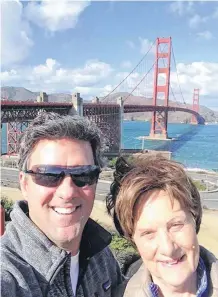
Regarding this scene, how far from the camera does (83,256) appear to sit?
199cm

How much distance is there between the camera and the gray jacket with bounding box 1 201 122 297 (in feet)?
4.92

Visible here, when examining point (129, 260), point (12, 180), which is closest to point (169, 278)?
point (129, 260)

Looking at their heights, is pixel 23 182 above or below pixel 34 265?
above

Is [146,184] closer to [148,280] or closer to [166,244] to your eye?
[166,244]

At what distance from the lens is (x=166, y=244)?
1.78 meters

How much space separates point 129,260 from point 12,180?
21.1 m

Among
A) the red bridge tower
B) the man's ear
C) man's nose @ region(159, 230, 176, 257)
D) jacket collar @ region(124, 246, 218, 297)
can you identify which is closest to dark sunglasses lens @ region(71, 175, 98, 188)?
the man's ear

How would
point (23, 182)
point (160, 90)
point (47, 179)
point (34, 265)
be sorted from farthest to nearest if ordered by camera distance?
1. point (160, 90)
2. point (23, 182)
3. point (47, 179)
4. point (34, 265)

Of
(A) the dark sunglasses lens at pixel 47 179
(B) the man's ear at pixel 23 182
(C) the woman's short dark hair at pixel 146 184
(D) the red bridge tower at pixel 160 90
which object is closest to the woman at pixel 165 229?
(C) the woman's short dark hair at pixel 146 184

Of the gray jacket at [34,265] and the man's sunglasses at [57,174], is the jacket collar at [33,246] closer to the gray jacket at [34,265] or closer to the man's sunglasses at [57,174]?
the gray jacket at [34,265]

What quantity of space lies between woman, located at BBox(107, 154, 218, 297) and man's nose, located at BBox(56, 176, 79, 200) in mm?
269

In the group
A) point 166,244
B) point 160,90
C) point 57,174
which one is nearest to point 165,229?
point 166,244

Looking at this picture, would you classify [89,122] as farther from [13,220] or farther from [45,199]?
[13,220]

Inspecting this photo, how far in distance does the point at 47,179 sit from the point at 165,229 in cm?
58
